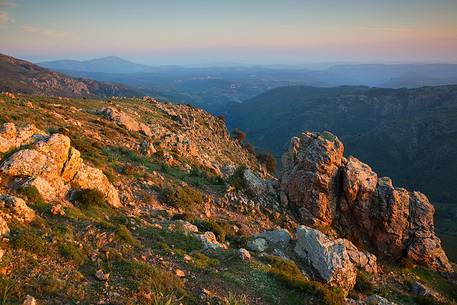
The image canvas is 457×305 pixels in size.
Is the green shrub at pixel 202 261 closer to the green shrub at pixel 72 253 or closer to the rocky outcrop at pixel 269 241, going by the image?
the green shrub at pixel 72 253

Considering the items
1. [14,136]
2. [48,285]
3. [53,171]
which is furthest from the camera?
[14,136]

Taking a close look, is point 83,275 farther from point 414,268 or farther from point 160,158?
point 414,268

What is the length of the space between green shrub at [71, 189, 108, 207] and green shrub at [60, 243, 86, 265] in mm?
5127

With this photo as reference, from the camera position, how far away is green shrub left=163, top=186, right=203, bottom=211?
24.4 m

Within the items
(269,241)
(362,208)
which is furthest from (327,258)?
(362,208)

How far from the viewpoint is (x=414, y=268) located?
28.7 m

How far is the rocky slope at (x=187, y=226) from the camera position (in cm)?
1194

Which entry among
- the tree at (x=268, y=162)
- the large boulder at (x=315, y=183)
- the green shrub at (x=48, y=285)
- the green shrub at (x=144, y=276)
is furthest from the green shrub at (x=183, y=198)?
the tree at (x=268, y=162)

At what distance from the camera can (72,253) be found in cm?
1230

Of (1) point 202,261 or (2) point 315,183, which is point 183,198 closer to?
(1) point 202,261

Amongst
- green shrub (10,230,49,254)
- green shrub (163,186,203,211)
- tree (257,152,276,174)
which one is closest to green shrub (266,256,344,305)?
green shrub (10,230,49,254)

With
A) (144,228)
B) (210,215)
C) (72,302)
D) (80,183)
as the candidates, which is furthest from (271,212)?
(72,302)

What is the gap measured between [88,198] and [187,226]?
18.8ft

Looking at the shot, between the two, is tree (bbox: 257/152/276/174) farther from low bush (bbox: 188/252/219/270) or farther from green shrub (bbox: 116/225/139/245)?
green shrub (bbox: 116/225/139/245)
